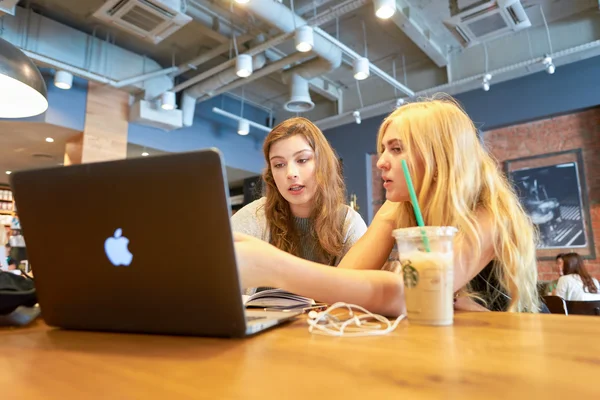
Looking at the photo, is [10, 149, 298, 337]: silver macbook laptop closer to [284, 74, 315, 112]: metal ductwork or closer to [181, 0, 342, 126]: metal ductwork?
[181, 0, 342, 126]: metal ductwork

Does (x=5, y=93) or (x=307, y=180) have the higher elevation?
(x=5, y=93)

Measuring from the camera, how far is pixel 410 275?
674mm

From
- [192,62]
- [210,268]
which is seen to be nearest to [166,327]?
[210,268]

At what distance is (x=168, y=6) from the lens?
320 centimetres

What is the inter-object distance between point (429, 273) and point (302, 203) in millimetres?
1040

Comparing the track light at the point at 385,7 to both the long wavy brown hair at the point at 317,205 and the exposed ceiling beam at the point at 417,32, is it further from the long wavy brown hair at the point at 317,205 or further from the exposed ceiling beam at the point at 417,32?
the long wavy brown hair at the point at 317,205

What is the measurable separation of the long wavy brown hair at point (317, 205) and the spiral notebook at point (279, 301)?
62cm

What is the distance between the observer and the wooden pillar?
436 cm

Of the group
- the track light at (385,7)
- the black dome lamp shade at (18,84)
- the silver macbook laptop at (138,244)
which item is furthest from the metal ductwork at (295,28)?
the silver macbook laptop at (138,244)

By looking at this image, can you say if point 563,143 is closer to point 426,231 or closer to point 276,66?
point 276,66

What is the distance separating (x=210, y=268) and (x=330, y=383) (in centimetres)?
22

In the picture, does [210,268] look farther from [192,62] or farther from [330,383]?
[192,62]

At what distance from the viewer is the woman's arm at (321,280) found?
667 millimetres

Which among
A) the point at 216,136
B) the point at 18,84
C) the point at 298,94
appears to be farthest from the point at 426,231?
the point at 216,136
